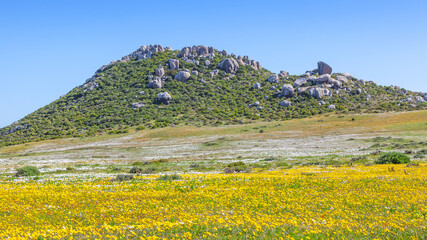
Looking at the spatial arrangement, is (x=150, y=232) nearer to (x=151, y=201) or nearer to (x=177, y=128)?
(x=151, y=201)

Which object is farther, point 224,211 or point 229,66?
point 229,66

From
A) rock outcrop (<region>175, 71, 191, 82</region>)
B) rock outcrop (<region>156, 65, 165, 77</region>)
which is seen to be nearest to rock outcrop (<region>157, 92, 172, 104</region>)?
rock outcrop (<region>175, 71, 191, 82</region>)

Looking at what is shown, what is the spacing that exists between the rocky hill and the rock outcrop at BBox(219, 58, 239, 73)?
0.62m

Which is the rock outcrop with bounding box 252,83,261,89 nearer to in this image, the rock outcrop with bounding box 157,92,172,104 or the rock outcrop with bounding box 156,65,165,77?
the rock outcrop with bounding box 157,92,172,104

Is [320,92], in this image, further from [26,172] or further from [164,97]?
[26,172]

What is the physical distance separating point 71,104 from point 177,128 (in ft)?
252

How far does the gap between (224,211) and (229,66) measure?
7005 inches

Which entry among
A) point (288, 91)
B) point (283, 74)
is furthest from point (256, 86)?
point (283, 74)

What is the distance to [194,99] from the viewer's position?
157 metres

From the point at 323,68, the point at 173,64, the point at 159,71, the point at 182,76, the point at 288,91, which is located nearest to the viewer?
the point at 288,91

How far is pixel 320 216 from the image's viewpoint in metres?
12.7

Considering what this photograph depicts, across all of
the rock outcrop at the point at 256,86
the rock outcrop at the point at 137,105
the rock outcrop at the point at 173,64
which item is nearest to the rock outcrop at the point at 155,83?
the rock outcrop at the point at 173,64

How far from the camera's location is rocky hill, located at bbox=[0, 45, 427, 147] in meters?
133

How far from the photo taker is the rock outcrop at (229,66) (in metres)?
187
